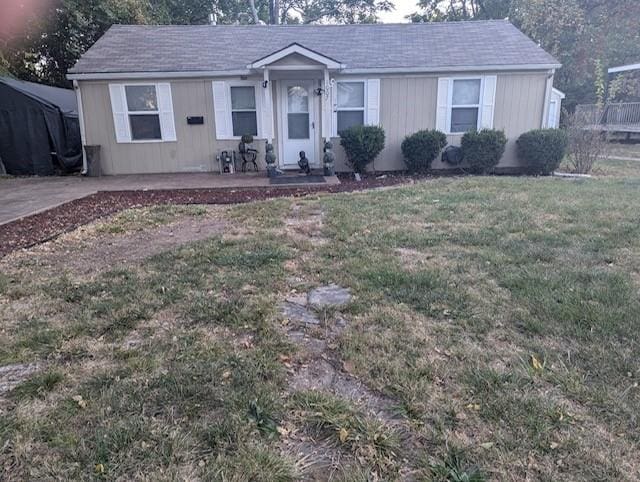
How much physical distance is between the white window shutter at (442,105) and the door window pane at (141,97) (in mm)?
6330

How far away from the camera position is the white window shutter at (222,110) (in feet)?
31.8

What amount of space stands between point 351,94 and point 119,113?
520 centimetres

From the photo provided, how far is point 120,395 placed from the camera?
2025mm

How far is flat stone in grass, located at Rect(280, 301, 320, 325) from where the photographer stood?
281 centimetres

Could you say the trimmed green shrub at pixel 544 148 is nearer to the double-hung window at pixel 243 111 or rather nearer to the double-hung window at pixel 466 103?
the double-hung window at pixel 466 103

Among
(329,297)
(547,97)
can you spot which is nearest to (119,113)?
(329,297)

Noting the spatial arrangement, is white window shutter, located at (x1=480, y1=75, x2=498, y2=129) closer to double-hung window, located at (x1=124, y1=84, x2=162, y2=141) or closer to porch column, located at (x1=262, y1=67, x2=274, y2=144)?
porch column, located at (x1=262, y1=67, x2=274, y2=144)

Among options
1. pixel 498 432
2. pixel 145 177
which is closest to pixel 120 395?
pixel 498 432

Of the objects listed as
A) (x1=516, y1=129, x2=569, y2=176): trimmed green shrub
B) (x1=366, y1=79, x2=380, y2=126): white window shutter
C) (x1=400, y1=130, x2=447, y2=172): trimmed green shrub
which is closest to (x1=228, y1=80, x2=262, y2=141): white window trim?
(x1=366, y1=79, x2=380, y2=126): white window shutter

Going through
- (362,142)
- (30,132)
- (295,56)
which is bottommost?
(362,142)

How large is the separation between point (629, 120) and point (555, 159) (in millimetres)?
10809

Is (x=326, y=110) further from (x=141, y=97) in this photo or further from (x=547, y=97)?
(x=547, y=97)

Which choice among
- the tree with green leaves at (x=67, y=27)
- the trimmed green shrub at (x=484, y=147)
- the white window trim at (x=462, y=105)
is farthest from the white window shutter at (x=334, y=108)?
the tree with green leaves at (x=67, y=27)

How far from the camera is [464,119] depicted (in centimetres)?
991
